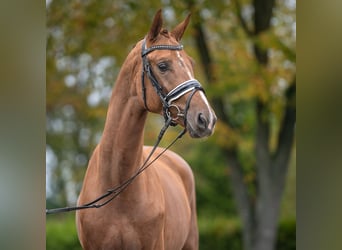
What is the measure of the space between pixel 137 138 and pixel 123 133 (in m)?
0.09

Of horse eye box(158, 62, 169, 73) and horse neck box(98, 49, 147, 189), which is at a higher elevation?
horse eye box(158, 62, 169, 73)

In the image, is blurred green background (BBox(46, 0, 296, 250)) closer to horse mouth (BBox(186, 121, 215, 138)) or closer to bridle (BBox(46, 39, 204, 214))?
bridle (BBox(46, 39, 204, 214))

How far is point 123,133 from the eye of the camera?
11.9ft

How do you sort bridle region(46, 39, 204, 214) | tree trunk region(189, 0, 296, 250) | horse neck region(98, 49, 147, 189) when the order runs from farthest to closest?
1. tree trunk region(189, 0, 296, 250)
2. horse neck region(98, 49, 147, 189)
3. bridle region(46, 39, 204, 214)

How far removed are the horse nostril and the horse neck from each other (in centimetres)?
49

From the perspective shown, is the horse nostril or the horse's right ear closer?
the horse nostril

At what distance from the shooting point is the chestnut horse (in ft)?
11.2

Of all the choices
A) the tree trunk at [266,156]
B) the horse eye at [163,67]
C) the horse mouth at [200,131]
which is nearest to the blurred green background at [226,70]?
the tree trunk at [266,156]

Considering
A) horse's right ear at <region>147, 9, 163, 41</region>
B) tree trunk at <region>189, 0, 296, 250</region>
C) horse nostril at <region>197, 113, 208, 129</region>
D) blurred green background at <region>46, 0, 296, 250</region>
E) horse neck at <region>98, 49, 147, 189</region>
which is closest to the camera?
horse nostril at <region>197, 113, 208, 129</region>

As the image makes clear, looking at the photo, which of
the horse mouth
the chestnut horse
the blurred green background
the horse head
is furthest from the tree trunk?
the horse mouth

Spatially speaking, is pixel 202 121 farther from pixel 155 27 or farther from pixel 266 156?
pixel 266 156

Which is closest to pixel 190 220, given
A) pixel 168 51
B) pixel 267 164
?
pixel 168 51
